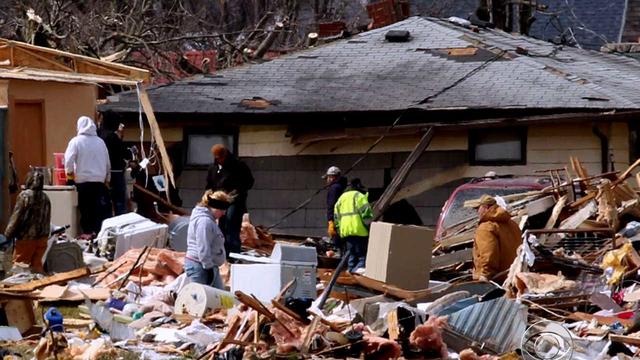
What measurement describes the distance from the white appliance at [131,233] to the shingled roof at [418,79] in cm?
443

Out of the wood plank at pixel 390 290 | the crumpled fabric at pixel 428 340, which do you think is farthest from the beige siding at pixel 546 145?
the crumpled fabric at pixel 428 340

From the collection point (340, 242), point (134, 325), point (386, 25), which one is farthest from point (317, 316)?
point (386, 25)

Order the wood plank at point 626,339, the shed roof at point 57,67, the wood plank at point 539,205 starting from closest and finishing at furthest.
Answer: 1. the wood plank at point 626,339
2. the wood plank at point 539,205
3. the shed roof at point 57,67

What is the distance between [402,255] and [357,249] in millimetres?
2469

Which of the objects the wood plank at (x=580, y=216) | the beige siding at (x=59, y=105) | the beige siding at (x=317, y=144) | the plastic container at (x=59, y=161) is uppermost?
the beige siding at (x=59, y=105)

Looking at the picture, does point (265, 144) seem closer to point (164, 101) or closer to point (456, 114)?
point (164, 101)

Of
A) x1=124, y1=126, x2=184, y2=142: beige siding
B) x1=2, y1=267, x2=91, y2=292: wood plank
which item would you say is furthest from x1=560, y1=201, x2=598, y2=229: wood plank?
x1=124, y1=126, x2=184, y2=142: beige siding

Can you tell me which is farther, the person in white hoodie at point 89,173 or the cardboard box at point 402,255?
the person in white hoodie at point 89,173

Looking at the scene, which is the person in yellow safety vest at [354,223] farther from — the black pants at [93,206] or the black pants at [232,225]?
the black pants at [93,206]

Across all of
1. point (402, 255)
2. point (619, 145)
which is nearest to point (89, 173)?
point (402, 255)

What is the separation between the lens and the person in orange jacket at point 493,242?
15.6 m

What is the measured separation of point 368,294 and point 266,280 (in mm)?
1072

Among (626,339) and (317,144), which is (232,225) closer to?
(317,144)

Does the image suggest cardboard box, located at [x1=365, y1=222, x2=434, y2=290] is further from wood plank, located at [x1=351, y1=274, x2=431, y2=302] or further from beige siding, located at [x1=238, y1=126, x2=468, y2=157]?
beige siding, located at [x1=238, y1=126, x2=468, y2=157]
